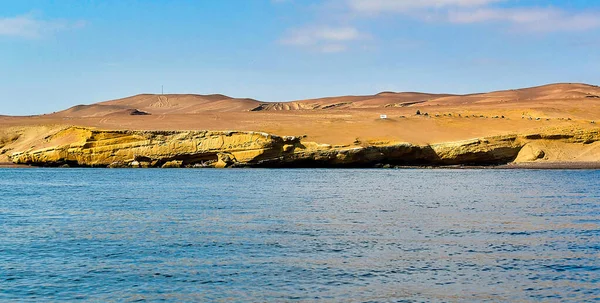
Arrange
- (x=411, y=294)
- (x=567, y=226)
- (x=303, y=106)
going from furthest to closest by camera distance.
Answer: (x=303, y=106) → (x=567, y=226) → (x=411, y=294)

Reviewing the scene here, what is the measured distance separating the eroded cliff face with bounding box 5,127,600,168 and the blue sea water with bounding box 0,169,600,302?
106 ft

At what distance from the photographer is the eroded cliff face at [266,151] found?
224ft

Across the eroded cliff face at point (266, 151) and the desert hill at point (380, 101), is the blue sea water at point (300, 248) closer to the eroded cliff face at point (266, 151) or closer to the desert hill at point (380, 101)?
the eroded cliff face at point (266, 151)

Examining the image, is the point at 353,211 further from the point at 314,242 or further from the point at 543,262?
the point at 543,262

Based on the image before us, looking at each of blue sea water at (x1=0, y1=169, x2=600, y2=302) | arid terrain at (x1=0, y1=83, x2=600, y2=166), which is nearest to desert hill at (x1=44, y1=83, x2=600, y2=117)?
arid terrain at (x1=0, y1=83, x2=600, y2=166)

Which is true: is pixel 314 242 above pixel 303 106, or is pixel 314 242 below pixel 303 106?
below

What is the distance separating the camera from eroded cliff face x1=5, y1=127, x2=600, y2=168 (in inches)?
2692

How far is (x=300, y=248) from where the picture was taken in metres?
19.3

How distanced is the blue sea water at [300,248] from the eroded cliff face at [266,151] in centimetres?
3219

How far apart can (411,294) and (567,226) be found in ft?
36.8

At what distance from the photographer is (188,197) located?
35.4 m

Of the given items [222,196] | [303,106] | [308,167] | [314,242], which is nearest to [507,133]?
[308,167]

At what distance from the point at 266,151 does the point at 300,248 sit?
49.2m

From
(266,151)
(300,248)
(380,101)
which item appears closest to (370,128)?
(266,151)
